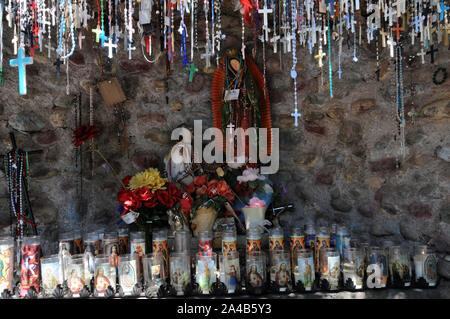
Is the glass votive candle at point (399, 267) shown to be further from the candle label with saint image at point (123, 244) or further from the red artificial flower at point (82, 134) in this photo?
the red artificial flower at point (82, 134)

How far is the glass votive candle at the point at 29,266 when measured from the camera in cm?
152

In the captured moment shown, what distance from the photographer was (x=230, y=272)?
1.52m

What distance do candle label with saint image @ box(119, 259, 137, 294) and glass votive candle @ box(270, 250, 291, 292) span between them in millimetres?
587

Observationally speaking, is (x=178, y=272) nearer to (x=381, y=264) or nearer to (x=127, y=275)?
(x=127, y=275)

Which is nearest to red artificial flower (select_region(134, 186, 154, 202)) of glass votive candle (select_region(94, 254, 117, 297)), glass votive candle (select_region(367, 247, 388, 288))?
glass votive candle (select_region(94, 254, 117, 297))

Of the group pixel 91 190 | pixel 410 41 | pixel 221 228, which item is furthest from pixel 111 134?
pixel 410 41

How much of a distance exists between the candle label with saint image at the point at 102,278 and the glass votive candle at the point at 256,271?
567 mm

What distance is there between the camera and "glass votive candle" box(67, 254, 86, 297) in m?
1.48

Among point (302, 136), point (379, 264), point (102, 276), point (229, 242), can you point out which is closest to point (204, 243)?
point (229, 242)

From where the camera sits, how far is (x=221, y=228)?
2.01m

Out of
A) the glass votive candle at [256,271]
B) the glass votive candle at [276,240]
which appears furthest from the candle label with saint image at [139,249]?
the glass votive candle at [276,240]

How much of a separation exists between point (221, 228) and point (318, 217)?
0.68 meters

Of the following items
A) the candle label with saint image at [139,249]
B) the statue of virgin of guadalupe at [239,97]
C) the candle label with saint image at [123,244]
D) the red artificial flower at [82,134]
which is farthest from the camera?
the statue of virgin of guadalupe at [239,97]
